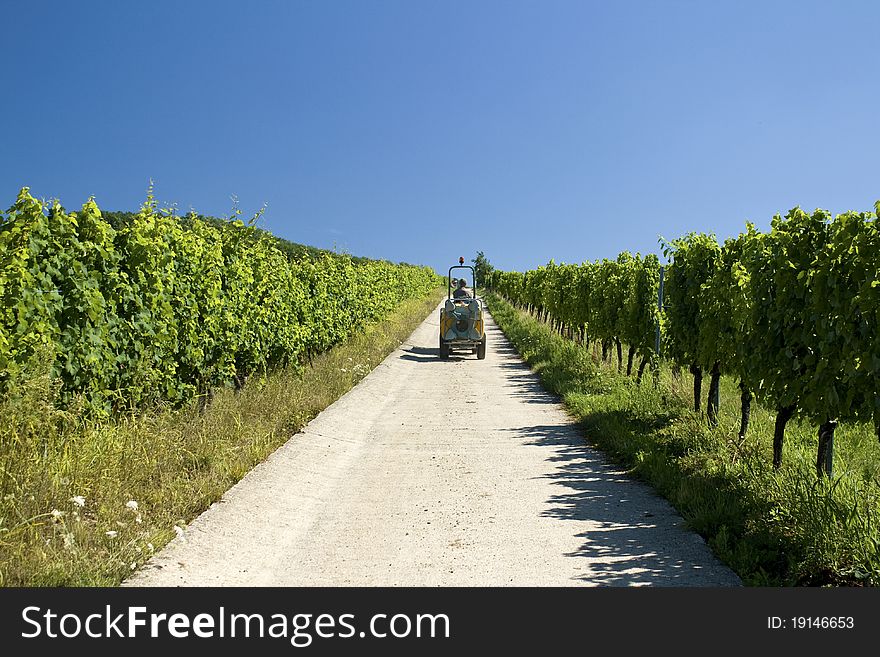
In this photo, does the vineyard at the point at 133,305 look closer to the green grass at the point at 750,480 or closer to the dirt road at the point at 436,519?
the dirt road at the point at 436,519

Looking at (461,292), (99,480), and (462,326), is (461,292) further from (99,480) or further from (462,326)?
(99,480)

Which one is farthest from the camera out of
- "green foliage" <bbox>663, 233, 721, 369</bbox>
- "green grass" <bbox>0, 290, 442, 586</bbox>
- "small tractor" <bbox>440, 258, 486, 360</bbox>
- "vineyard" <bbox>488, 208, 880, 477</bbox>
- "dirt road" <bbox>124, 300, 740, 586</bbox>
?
"small tractor" <bbox>440, 258, 486, 360</bbox>

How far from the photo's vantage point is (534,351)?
18.7m

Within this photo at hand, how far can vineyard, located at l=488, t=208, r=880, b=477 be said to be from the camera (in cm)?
507

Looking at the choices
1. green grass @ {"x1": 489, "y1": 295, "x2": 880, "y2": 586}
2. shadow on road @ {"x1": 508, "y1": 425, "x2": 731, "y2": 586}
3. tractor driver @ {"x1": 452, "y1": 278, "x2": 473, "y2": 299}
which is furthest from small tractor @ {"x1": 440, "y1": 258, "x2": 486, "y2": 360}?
shadow on road @ {"x1": 508, "y1": 425, "x2": 731, "y2": 586}

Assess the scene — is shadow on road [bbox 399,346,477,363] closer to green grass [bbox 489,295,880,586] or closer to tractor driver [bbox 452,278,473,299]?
tractor driver [bbox 452,278,473,299]

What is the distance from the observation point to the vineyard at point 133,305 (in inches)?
227

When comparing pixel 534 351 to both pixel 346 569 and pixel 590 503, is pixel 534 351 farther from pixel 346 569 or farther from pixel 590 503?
pixel 346 569

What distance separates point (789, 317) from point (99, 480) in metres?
5.91

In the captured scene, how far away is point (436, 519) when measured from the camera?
18.9 ft

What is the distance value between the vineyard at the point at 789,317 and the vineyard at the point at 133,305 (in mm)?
6142

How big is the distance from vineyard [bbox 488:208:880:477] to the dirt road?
151 centimetres
